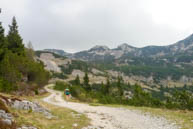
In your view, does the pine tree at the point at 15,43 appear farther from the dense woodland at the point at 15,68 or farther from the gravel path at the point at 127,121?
the gravel path at the point at 127,121

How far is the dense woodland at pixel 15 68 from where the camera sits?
35534mm

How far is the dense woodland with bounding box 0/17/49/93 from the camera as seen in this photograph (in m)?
35.5

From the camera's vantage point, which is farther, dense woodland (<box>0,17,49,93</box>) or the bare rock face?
dense woodland (<box>0,17,49,93</box>)

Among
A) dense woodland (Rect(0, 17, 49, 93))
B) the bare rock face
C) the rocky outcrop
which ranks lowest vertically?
→ the bare rock face

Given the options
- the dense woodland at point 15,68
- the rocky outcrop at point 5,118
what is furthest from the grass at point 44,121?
the dense woodland at point 15,68

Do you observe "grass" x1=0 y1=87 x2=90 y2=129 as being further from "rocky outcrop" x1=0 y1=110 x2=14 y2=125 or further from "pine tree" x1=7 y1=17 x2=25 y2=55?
"pine tree" x1=7 y1=17 x2=25 y2=55

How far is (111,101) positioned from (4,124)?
162 ft

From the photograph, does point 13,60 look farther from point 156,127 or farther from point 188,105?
point 188,105

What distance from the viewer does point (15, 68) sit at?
42.2 metres

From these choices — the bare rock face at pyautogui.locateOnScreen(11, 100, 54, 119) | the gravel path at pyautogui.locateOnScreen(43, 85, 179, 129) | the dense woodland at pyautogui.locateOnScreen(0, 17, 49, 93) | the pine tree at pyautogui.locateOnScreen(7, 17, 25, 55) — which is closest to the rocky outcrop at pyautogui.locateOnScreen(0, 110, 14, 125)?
the bare rock face at pyautogui.locateOnScreen(11, 100, 54, 119)

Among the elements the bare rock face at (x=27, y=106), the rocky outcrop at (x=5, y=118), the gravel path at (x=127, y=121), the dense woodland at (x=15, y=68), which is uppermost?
the dense woodland at (x=15, y=68)

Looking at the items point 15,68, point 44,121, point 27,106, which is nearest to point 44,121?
point 44,121

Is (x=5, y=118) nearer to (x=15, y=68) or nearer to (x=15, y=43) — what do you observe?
(x=15, y=68)

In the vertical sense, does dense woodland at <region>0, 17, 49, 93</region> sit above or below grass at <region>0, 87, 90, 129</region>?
above
